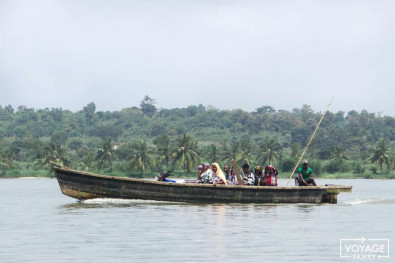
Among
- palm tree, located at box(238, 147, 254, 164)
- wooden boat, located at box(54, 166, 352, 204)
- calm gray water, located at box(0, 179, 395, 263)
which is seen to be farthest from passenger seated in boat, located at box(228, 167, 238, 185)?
palm tree, located at box(238, 147, 254, 164)

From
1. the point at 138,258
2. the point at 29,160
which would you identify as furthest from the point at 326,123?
the point at 138,258

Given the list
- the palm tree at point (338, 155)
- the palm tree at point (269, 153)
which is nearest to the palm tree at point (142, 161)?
the palm tree at point (269, 153)

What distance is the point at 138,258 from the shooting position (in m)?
18.9

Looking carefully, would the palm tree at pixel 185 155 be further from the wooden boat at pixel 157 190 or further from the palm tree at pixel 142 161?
the wooden boat at pixel 157 190

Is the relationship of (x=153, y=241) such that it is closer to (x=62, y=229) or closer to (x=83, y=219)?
(x=62, y=229)

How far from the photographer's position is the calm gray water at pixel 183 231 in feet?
63.6

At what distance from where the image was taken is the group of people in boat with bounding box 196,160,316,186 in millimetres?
34094

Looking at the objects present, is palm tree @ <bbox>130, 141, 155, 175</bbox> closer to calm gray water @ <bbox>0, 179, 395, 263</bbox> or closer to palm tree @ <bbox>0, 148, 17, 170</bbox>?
palm tree @ <bbox>0, 148, 17, 170</bbox>

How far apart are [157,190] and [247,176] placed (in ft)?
12.7

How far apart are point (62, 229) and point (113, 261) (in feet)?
23.1

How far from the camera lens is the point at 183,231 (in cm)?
2439

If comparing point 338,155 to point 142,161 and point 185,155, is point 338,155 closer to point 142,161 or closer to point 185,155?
point 185,155

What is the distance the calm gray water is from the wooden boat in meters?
0.33

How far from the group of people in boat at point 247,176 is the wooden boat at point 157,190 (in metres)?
0.53
